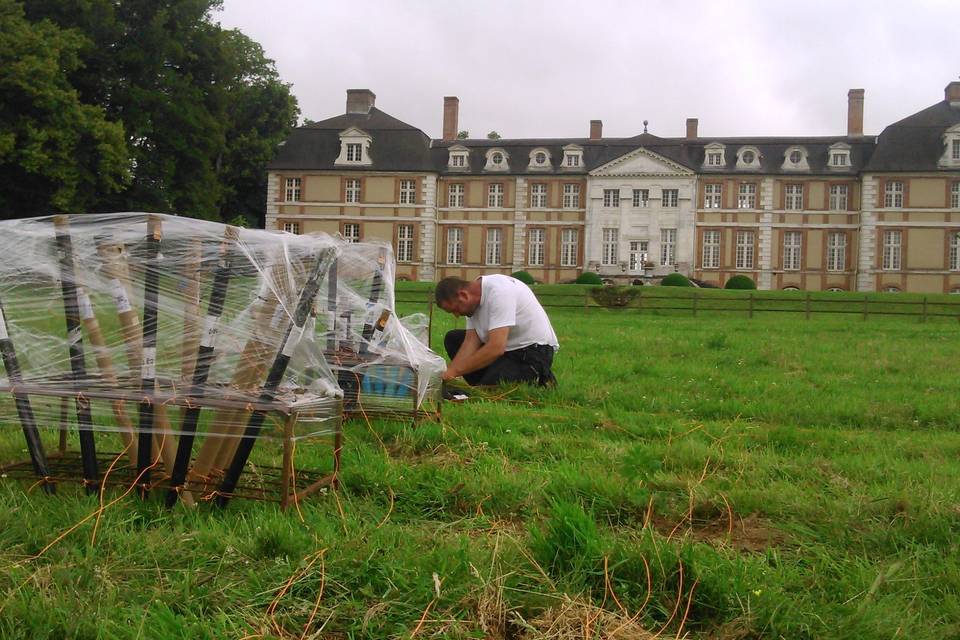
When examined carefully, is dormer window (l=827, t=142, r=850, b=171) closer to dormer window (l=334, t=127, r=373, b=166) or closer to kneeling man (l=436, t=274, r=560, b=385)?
dormer window (l=334, t=127, r=373, b=166)

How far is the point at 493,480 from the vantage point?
4078mm

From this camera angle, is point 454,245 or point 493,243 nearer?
point 493,243

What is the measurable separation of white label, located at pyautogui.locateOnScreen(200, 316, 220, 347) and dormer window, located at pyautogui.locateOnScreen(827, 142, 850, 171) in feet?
168

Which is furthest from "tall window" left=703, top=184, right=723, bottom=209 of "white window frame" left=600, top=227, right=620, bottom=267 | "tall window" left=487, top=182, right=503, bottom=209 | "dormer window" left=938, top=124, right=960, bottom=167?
"tall window" left=487, top=182, right=503, bottom=209

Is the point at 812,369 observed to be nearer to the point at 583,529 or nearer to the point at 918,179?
the point at 583,529

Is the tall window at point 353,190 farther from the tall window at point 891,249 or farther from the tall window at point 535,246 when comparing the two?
the tall window at point 891,249

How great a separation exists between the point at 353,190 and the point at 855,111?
3181cm

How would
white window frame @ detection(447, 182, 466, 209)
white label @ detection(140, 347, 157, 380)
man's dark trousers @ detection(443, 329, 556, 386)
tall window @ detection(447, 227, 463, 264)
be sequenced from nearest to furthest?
white label @ detection(140, 347, 157, 380) → man's dark trousers @ detection(443, 329, 556, 386) → white window frame @ detection(447, 182, 466, 209) → tall window @ detection(447, 227, 463, 264)

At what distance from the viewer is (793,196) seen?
161 feet

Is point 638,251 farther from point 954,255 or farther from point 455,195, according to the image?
point 954,255

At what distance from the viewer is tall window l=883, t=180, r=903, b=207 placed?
47.4 meters

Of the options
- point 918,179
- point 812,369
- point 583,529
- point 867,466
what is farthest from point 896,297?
point 583,529

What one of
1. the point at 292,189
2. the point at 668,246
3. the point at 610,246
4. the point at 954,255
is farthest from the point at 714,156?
the point at 292,189

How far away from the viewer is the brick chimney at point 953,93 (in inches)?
1890
